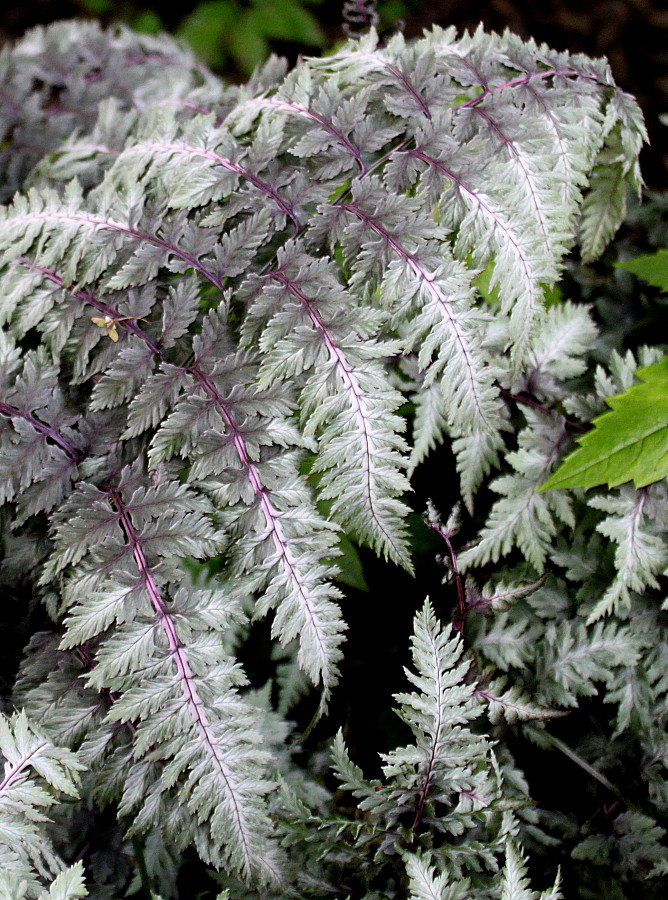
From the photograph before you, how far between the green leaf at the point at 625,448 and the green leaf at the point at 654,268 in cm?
28

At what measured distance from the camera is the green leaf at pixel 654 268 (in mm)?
1436

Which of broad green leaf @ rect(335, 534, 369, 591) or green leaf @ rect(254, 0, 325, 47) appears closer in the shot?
broad green leaf @ rect(335, 534, 369, 591)

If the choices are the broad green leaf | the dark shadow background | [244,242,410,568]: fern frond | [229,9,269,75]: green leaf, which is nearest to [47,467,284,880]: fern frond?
[244,242,410,568]: fern frond

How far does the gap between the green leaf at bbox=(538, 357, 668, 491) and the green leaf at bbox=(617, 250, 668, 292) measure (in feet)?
0.93

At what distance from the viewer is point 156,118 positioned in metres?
1.57

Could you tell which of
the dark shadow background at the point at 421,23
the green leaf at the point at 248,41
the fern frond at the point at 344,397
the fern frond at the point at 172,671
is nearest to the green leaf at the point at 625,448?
the fern frond at the point at 344,397

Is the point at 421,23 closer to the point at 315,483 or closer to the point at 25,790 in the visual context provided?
the point at 315,483

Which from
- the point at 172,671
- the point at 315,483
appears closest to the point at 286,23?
the point at 315,483

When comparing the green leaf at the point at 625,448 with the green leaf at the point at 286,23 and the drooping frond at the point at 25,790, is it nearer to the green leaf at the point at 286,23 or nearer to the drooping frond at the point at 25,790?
the drooping frond at the point at 25,790

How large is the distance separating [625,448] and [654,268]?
1.53 ft

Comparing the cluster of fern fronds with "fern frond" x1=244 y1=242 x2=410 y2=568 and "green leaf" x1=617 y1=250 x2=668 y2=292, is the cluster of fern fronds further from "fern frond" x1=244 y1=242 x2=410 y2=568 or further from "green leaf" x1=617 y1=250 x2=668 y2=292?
"green leaf" x1=617 y1=250 x2=668 y2=292

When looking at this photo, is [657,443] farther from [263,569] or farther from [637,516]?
[263,569]

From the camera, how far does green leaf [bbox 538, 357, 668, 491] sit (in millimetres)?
1193

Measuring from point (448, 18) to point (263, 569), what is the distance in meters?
4.01
